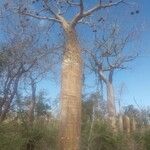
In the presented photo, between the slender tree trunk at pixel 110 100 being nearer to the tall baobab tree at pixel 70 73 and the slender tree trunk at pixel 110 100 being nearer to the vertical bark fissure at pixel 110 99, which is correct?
the vertical bark fissure at pixel 110 99

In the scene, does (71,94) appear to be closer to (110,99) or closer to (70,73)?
(70,73)

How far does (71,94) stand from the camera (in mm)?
7895

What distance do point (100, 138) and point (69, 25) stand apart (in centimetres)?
477

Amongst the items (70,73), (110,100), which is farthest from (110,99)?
(70,73)

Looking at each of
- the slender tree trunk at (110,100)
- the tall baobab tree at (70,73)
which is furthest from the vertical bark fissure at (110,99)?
the tall baobab tree at (70,73)

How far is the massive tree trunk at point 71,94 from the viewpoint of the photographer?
768 cm

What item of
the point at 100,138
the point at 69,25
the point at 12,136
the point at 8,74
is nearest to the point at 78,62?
the point at 69,25

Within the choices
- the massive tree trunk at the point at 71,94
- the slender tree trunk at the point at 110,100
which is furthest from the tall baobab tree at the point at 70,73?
the slender tree trunk at the point at 110,100

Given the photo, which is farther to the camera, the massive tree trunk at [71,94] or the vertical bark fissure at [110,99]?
the vertical bark fissure at [110,99]

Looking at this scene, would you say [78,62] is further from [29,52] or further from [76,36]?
[29,52]

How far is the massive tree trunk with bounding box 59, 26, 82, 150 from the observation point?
7.68 metres

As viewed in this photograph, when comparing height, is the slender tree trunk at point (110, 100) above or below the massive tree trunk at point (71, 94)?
above

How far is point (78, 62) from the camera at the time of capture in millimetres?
8242

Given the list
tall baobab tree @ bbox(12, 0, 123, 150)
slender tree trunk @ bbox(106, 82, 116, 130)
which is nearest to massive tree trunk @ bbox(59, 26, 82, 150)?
tall baobab tree @ bbox(12, 0, 123, 150)
